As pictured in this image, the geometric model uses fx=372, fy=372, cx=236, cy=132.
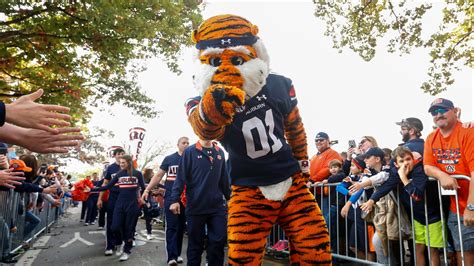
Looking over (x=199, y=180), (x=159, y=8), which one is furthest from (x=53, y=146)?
(x=159, y=8)

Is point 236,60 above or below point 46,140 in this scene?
above

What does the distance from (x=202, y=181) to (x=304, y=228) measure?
2.70 meters

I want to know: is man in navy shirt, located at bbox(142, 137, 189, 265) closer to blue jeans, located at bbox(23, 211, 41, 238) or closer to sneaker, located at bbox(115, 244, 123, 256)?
sneaker, located at bbox(115, 244, 123, 256)

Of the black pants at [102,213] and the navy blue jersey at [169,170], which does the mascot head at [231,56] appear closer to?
the navy blue jersey at [169,170]

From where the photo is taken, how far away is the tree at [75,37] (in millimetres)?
7809

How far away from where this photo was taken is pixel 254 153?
8.42 ft

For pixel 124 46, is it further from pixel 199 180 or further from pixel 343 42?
pixel 343 42

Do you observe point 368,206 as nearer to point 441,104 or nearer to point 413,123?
point 413,123

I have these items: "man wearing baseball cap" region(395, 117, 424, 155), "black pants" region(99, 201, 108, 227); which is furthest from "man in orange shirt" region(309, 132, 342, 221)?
"black pants" region(99, 201, 108, 227)

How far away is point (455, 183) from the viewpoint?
144 inches

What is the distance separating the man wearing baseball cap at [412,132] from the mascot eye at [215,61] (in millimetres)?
3400

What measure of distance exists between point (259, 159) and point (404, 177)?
2544 millimetres

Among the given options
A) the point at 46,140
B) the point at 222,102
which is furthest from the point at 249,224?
the point at 46,140

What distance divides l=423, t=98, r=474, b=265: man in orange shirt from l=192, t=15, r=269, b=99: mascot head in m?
2.36
